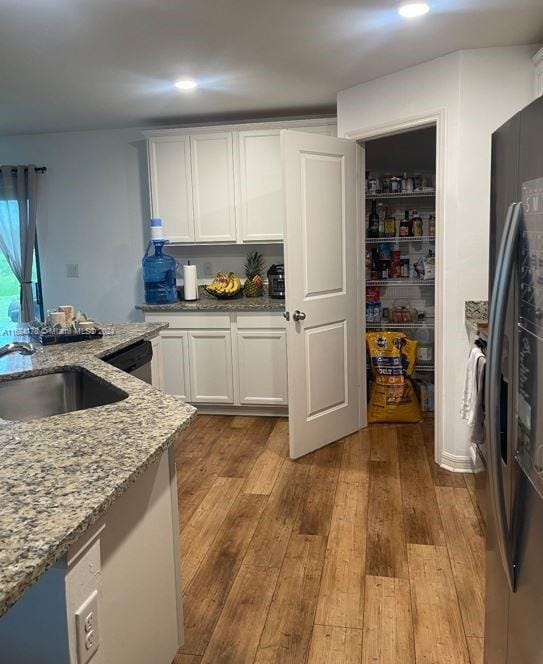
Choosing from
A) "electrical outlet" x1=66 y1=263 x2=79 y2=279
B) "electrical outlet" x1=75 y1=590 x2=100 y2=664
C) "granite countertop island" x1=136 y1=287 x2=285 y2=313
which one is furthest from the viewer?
"electrical outlet" x1=66 y1=263 x2=79 y2=279

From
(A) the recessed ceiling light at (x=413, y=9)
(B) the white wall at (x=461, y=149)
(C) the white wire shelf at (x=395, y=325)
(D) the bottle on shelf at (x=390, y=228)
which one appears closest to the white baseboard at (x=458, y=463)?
(B) the white wall at (x=461, y=149)

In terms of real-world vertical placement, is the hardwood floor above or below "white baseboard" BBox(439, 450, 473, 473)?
below

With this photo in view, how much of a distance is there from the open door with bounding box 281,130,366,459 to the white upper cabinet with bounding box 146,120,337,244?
2.81ft

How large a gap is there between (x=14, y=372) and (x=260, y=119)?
10.6ft

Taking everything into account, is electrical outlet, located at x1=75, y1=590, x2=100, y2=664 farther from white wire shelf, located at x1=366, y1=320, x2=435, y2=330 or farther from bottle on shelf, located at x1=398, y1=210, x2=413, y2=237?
bottle on shelf, located at x1=398, y1=210, x2=413, y2=237

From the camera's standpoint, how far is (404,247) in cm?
469

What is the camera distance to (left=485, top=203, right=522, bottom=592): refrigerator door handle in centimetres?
123

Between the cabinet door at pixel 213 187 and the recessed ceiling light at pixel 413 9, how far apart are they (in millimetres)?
2157

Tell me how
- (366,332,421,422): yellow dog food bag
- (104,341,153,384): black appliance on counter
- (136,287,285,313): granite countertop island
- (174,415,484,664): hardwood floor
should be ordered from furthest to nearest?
(136,287,285,313): granite countertop island < (366,332,421,422): yellow dog food bag < (104,341,153,384): black appliance on counter < (174,415,484,664): hardwood floor

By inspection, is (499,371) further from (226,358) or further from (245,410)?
(245,410)

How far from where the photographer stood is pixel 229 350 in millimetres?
4551

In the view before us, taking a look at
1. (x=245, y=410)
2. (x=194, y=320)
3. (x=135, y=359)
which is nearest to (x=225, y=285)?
(x=194, y=320)

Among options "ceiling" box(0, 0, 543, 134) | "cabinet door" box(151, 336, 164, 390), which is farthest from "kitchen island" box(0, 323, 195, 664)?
"ceiling" box(0, 0, 543, 134)

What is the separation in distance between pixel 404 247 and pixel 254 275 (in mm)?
1218
